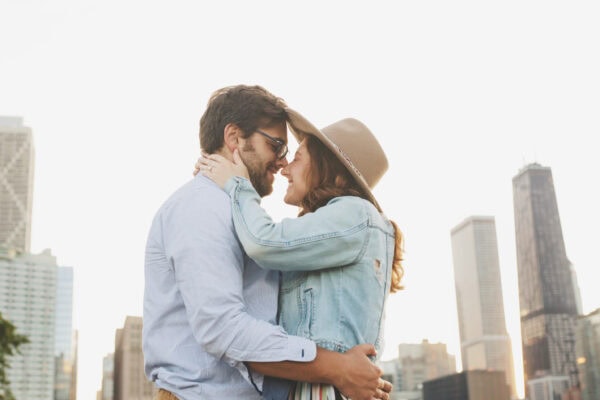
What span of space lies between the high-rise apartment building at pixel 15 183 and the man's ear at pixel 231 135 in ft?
550

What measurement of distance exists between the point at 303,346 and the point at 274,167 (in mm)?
1043

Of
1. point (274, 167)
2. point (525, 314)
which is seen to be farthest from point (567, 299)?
point (274, 167)

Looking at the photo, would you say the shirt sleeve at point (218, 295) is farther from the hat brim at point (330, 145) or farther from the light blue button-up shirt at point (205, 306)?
the hat brim at point (330, 145)

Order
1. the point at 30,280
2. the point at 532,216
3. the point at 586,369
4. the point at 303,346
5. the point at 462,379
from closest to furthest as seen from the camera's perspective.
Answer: the point at 303,346
the point at 586,369
the point at 462,379
the point at 30,280
the point at 532,216

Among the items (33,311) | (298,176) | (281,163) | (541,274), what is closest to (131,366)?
(33,311)

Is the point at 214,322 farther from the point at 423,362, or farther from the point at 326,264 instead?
the point at 423,362

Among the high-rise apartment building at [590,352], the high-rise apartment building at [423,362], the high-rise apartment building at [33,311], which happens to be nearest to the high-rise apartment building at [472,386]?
the high-rise apartment building at [590,352]

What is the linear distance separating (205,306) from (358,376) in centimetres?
62

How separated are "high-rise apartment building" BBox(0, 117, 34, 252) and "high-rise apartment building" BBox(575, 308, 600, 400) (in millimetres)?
104431

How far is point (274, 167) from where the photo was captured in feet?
12.7

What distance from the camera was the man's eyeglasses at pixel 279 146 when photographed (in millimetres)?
3848

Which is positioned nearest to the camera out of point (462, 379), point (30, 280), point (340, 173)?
point (340, 173)

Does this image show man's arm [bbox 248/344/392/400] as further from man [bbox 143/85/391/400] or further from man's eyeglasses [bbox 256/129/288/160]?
man's eyeglasses [bbox 256/129/288/160]

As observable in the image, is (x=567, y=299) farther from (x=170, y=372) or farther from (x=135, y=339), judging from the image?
(x=170, y=372)
